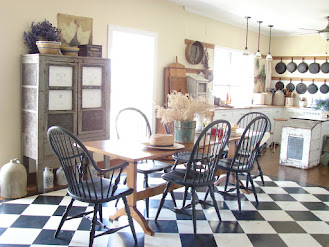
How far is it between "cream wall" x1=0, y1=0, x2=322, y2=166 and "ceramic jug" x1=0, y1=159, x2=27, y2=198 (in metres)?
0.33

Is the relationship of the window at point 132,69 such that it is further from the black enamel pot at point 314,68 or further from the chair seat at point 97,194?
the black enamel pot at point 314,68

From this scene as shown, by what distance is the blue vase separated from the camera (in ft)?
10.8

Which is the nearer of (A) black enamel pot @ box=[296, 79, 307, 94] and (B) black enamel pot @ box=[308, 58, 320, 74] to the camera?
(B) black enamel pot @ box=[308, 58, 320, 74]

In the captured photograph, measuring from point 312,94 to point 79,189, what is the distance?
23.2 ft

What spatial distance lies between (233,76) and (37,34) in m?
4.94

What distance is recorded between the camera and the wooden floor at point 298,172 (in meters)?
4.78

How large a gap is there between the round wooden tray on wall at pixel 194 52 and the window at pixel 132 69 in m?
0.81

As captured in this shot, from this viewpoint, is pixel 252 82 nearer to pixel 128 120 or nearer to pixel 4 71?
pixel 128 120

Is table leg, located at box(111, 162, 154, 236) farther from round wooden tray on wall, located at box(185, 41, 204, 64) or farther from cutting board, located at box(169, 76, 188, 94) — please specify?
round wooden tray on wall, located at box(185, 41, 204, 64)

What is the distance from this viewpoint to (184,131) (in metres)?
3.30

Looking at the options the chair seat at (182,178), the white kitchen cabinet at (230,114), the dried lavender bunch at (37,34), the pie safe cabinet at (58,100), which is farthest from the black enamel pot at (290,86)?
the dried lavender bunch at (37,34)

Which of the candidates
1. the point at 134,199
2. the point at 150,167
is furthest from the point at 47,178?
the point at 134,199

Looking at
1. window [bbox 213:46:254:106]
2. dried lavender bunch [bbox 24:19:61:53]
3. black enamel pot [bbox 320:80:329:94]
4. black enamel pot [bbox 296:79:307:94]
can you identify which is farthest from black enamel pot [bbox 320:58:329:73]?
dried lavender bunch [bbox 24:19:61:53]

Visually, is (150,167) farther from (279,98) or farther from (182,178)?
(279,98)
